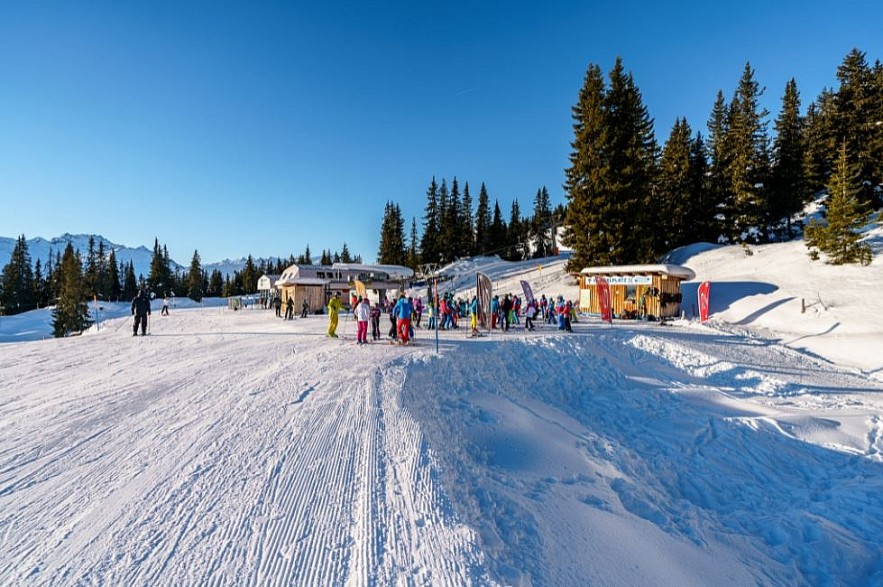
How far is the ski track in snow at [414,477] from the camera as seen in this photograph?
2.88 meters

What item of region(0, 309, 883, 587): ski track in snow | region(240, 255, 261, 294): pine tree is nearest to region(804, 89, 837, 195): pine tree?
region(0, 309, 883, 587): ski track in snow

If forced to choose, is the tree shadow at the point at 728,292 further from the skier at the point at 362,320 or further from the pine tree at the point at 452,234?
the pine tree at the point at 452,234

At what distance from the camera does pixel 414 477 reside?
3.97 metres

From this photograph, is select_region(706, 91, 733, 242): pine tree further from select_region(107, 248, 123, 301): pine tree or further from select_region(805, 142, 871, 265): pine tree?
select_region(107, 248, 123, 301): pine tree

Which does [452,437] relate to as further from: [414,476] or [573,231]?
[573,231]

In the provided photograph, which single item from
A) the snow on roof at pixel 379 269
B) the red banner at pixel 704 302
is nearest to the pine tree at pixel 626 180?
the red banner at pixel 704 302

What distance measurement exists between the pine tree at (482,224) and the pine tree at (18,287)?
2841 inches

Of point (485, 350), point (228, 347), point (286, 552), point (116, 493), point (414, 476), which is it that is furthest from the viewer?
point (228, 347)

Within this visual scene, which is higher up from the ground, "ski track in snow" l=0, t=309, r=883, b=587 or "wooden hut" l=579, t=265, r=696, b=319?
"wooden hut" l=579, t=265, r=696, b=319

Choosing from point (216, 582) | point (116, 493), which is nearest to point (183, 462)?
point (116, 493)

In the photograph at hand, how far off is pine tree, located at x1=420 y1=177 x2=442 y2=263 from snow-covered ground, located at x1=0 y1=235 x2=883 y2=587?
Answer: 50.3m

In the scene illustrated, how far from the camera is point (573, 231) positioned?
32406 millimetres

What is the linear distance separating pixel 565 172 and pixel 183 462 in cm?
3543

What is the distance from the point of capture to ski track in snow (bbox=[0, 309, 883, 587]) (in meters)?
2.88
